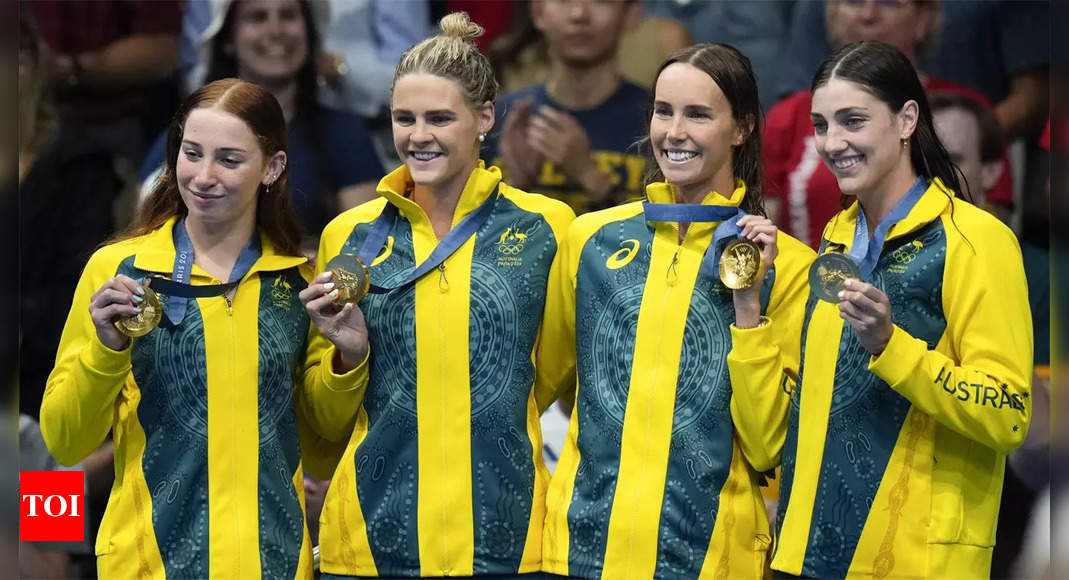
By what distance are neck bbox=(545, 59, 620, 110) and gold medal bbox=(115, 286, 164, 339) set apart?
269 centimetres

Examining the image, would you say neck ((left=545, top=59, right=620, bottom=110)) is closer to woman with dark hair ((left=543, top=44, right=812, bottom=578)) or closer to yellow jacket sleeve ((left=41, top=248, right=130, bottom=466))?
woman with dark hair ((left=543, top=44, right=812, bottom=578))

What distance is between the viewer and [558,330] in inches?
155

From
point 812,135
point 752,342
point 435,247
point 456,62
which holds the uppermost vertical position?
point 812,135

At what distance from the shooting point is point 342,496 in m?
3.82

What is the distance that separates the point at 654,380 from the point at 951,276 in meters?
0.76

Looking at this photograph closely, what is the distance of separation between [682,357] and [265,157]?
4.01ft

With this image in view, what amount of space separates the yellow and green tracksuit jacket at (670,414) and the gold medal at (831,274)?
0.64ft

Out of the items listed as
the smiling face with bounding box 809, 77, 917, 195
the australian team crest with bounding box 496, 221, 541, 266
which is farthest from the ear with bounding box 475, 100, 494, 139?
the smiling face with bounding box 809, 77, 917, 195

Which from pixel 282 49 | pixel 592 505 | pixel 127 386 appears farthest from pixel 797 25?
pixel 127 386

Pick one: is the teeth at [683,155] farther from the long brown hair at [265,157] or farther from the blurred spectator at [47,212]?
the blurred spectator at [47,212]

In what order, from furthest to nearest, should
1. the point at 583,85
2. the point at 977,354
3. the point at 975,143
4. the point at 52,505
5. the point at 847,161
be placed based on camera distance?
the point at 583,85, the point at 975,143, the point at 52,505, the point at 847,161, the point at 977,354

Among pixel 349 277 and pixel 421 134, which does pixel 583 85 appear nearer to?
pixel 421 134

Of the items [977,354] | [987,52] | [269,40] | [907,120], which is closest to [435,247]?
[907,120]

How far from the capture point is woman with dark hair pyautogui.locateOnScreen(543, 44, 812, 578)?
3.66 meters
